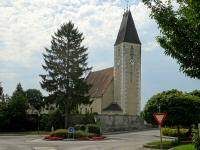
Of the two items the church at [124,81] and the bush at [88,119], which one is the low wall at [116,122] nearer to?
the bush at [88,119]

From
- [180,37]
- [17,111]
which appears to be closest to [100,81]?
[17,111]

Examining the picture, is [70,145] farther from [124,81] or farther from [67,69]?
[124,81]

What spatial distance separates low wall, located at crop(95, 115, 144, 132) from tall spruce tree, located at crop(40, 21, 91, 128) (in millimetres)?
3771

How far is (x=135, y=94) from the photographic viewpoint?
253 ft

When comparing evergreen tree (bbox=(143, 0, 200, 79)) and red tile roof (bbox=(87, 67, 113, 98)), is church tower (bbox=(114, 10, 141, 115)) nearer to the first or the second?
red tile roof (bbox=(87, 67, 113, 98))

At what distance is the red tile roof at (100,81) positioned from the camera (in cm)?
7871

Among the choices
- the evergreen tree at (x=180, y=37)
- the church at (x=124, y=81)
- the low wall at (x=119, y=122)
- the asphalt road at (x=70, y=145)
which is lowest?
the asphalt road at (x=70, y=145)

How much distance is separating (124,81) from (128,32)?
8.86 meters

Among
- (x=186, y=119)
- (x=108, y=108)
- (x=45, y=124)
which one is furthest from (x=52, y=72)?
(x=186, y=119)

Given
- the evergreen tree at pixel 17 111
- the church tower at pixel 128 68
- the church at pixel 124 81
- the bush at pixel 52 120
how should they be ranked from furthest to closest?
the church at pixel 124 81 < the church tower at pixel 128 68 < the bush at pixel 52 120 < the evergreen tree at pixel 17 111

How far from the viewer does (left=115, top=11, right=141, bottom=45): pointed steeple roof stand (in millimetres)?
78062

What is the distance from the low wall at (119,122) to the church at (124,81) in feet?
35.4

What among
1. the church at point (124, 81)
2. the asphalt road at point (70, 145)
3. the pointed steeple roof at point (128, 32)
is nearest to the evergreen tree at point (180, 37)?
the asphalt road at point (70, 145)

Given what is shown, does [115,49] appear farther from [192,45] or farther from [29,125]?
[192,45]
